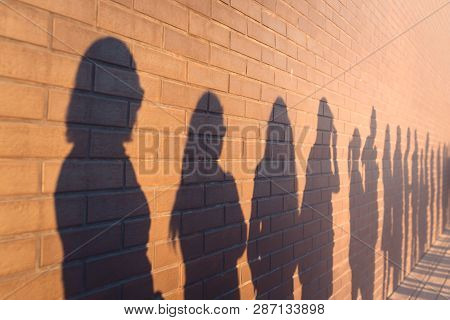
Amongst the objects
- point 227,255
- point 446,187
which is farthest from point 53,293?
point 446,187

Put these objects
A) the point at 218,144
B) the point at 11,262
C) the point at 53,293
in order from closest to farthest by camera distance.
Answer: the point at 11,262 < the point at 53,293 < the point at 218,144

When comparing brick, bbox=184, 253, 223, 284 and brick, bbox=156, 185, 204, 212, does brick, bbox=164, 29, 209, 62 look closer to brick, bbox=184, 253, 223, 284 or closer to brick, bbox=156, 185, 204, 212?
brick, bbox=156, 185, 204, 212

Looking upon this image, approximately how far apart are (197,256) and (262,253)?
0.61 metres

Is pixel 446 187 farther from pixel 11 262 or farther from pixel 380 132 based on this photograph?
pixel 11 262

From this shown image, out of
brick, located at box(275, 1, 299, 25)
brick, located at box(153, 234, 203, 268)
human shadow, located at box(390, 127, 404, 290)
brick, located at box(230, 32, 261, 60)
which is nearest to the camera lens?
brick, located at box(153, 234, 203, 268)

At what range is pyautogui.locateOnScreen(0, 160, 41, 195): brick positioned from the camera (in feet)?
3.93

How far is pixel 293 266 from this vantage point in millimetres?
2645

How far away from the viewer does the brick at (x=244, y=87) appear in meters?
2.12

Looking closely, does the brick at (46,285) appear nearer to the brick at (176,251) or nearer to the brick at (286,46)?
the brick at (176,251)

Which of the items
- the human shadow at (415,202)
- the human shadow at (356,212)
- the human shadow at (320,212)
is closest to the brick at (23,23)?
the human shadow at (320,212)

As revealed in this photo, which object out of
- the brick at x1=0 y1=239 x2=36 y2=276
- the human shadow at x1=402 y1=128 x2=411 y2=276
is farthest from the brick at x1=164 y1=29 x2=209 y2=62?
the human shadow at x1=402 y1=128 x2=411 y2=276

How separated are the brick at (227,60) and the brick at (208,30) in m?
0.05

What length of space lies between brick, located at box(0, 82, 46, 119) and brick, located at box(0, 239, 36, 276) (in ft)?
1.41

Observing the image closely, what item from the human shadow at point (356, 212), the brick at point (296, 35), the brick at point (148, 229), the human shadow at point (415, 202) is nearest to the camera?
the brick at point (148, 229)
